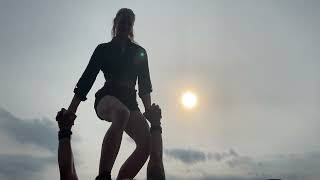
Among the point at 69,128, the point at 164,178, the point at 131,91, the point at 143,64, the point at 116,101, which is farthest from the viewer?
the point at 143,64

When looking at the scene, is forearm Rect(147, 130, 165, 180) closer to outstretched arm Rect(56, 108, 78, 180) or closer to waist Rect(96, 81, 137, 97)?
outstretched arm Rect(56, 108, 78, 180)

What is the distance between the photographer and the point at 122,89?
703 cm

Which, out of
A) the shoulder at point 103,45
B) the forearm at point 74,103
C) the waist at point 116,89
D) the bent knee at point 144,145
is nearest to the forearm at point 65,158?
the forearm at point 74,103

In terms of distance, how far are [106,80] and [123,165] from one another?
1511mm

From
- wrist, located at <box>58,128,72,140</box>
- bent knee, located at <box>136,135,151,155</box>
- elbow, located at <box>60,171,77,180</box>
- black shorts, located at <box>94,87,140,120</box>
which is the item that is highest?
black shorts, located at <box>94,87,140,120</box>

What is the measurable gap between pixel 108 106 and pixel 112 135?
27.0 inches

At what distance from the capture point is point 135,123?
22.5ft

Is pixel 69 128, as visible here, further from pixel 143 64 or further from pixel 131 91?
pixel 143 64

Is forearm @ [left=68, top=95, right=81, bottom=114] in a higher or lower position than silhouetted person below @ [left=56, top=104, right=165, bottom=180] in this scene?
higher

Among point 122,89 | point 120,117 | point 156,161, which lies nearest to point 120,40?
point 122,89

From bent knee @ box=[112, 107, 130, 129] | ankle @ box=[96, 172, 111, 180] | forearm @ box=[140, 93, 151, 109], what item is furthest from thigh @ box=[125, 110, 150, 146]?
ankle @ box=[96, 172, 111, 180]

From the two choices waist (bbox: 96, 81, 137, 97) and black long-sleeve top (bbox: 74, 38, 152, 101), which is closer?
waist (bbox: 96, 81, 137, 97)

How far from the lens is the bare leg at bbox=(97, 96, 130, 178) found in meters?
5.77

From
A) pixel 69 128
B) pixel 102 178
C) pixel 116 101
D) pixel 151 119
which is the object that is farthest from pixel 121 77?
pixel 69 128
